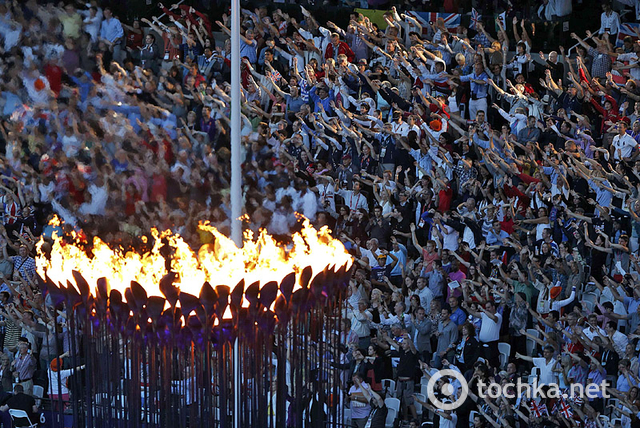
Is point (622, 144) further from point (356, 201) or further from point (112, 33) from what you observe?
point (112, 33)

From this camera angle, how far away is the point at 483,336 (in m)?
13.2

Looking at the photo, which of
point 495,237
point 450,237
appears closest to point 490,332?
point 495,237

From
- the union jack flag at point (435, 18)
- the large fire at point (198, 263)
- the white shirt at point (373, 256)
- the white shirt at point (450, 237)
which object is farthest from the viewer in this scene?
the union jack flag at point (435, 18)

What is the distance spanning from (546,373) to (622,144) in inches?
170

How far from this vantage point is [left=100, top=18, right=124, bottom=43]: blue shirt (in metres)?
18.2

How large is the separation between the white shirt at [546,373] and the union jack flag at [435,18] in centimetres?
879

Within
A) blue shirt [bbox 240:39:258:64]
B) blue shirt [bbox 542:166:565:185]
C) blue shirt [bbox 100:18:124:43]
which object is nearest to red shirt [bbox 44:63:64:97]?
blue shirt [bbox 100:18:124:43]

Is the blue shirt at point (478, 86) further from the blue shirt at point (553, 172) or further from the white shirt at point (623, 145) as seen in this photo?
the white shirt at point (623, 145)

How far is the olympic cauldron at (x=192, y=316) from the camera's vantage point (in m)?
6.02

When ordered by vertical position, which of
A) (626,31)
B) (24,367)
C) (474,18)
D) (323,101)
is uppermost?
(474,18)

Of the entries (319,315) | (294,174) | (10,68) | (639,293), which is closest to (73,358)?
(319,315)

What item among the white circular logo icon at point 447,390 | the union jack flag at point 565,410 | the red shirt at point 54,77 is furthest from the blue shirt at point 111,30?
the union jack flag at point 565,410

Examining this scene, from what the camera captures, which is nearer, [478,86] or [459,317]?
[459,317]

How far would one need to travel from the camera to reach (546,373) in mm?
12438
